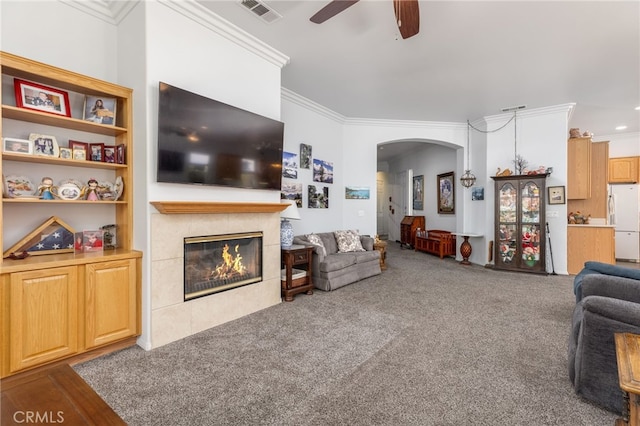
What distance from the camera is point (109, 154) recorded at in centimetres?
260

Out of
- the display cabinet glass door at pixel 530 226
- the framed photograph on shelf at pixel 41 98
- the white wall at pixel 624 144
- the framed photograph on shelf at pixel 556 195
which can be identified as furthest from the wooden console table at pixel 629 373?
the white wall at pixel 624 144

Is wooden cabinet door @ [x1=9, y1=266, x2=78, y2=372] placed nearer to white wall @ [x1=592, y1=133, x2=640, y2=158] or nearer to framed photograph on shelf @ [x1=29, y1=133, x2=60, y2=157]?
framed photograph on shelf @ [x1=29, y1=133, x2=60, y2=157]

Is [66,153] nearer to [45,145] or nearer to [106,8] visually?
[45,145]

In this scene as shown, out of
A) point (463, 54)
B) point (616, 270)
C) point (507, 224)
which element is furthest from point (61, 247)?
point (507, 224)

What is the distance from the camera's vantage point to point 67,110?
241 cm

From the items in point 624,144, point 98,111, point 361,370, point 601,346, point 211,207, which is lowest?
point 361,370

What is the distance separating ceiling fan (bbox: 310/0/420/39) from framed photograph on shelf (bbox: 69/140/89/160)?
223 cm

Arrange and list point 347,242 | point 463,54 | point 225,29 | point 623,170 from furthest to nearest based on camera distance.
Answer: point 623,170, point 347,242, point 463,54, point 225,29

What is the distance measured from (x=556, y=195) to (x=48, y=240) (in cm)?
734

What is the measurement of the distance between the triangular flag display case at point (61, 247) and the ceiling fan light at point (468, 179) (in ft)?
20.2

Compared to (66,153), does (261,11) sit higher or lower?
higher

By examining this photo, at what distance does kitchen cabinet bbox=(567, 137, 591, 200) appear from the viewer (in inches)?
210

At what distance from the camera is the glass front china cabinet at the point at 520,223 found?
5277mm

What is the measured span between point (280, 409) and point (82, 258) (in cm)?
187
